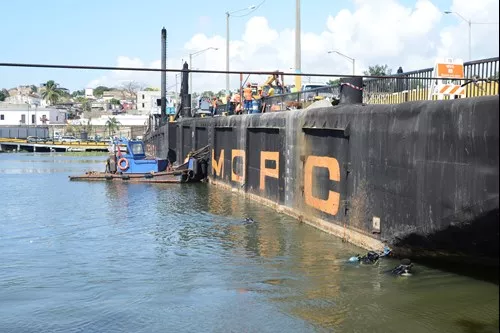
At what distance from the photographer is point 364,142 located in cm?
1487

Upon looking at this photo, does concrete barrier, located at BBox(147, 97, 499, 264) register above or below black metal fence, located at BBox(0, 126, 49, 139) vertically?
below

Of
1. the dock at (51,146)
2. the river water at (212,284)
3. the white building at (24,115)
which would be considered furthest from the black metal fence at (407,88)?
the white building at (24,115)

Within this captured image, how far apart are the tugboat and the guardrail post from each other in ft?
62.8

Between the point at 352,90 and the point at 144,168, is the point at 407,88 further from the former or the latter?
the point at 144,168

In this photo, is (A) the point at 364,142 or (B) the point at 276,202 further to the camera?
(B) the point at 276,202

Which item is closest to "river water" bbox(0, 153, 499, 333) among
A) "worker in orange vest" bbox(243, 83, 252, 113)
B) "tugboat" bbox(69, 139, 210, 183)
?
"worker in orange vest" bbox(243, 83, 252, 113)

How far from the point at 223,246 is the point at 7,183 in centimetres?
2658

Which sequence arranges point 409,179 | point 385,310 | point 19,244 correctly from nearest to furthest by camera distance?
point 385,310 → point 409,179 → point 19,244

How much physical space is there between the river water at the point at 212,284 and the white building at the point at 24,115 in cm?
12143

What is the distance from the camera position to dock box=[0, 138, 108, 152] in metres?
96.6

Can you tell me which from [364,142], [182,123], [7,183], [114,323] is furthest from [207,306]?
[182,123]

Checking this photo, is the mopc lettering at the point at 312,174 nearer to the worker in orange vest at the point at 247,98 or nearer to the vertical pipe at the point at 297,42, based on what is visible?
the vertical pipe at the point at 297,42

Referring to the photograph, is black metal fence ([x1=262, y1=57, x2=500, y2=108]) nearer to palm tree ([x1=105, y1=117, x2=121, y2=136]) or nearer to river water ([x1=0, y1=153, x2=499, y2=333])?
river water ([x1=0, y1=153, x2=499, y2=333])

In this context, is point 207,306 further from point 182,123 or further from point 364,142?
point 182,123
